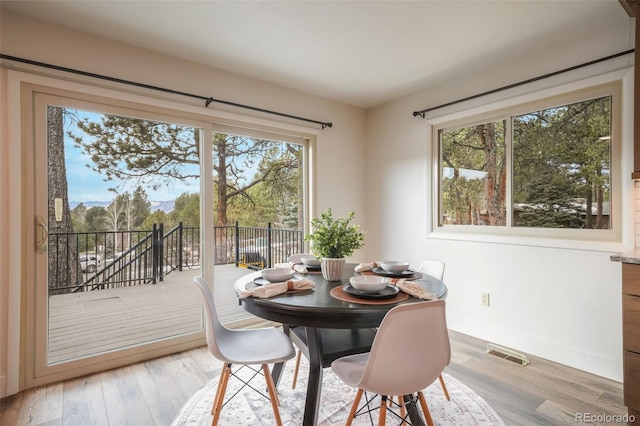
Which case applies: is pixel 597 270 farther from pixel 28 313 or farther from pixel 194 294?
pixel 28 313

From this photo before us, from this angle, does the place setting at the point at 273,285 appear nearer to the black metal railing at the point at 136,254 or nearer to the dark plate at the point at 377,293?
the dark plate at the point at 377,293

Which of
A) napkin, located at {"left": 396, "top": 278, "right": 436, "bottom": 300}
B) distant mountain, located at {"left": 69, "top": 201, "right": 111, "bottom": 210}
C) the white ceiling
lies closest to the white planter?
napkin, located at {"left": 396, "top": 278, "right": 436, "bottom": 300}

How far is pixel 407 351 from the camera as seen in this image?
131cm

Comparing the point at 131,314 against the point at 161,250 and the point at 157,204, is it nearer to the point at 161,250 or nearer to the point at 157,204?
the point at 161,250

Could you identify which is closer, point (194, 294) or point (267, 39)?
point (267, 39)

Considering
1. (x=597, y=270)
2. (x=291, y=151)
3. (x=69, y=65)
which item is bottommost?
(x=597, y=270)

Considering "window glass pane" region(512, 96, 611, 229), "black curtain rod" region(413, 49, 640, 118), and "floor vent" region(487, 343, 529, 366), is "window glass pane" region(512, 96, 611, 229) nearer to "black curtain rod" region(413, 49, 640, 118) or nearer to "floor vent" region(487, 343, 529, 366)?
"black curtain rod" region(413, 49, 640, 118)

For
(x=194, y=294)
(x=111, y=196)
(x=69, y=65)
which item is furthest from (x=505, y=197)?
(x=69, y=65)

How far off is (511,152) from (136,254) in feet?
11.2

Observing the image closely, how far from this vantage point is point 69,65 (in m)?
2.33

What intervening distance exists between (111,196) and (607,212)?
12.5ft

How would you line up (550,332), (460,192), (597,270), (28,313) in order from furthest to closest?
(460,192) < (550,332) < (597,270) < (28,313)

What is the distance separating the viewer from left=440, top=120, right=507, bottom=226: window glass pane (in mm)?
3037

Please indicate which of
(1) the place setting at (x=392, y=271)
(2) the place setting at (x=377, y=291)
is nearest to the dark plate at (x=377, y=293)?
(2) the place setting at (x=377, y=291)
